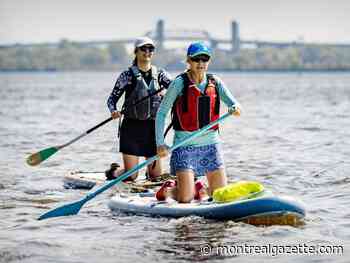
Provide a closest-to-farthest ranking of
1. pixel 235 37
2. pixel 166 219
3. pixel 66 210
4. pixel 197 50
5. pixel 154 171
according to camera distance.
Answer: pixel 197 50 < pixel 166 219 < pixel 66 210 < pixel 154 171 < pixel 235 37

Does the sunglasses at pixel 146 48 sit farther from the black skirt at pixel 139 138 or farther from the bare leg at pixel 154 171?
the bare leg at pixel 154 171

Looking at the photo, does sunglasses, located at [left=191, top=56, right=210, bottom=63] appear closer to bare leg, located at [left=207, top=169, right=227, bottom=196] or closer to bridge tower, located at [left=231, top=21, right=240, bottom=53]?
bare leg, located at [left=207, top=169, right=227, bottom=196]

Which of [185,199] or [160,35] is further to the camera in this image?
[160,35]

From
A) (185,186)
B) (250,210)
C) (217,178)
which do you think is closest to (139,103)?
(185,186)

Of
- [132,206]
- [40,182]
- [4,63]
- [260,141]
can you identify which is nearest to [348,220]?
[132,206]

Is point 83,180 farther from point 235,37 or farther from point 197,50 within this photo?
point 235,37

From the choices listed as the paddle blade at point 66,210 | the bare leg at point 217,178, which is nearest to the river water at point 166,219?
the paddle blade at point 66,210

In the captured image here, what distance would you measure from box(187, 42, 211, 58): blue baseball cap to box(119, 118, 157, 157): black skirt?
7.55ft

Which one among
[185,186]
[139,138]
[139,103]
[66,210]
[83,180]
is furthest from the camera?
[83,180]

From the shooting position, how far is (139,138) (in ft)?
36.1

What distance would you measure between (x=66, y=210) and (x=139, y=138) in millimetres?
1626

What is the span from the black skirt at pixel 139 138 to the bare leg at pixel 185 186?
1651 millimetres

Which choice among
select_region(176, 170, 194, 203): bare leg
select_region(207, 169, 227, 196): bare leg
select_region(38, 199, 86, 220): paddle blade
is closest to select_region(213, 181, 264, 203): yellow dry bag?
select_region(207, 169, 227, 196): bare leg

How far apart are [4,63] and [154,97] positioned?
194 metres
